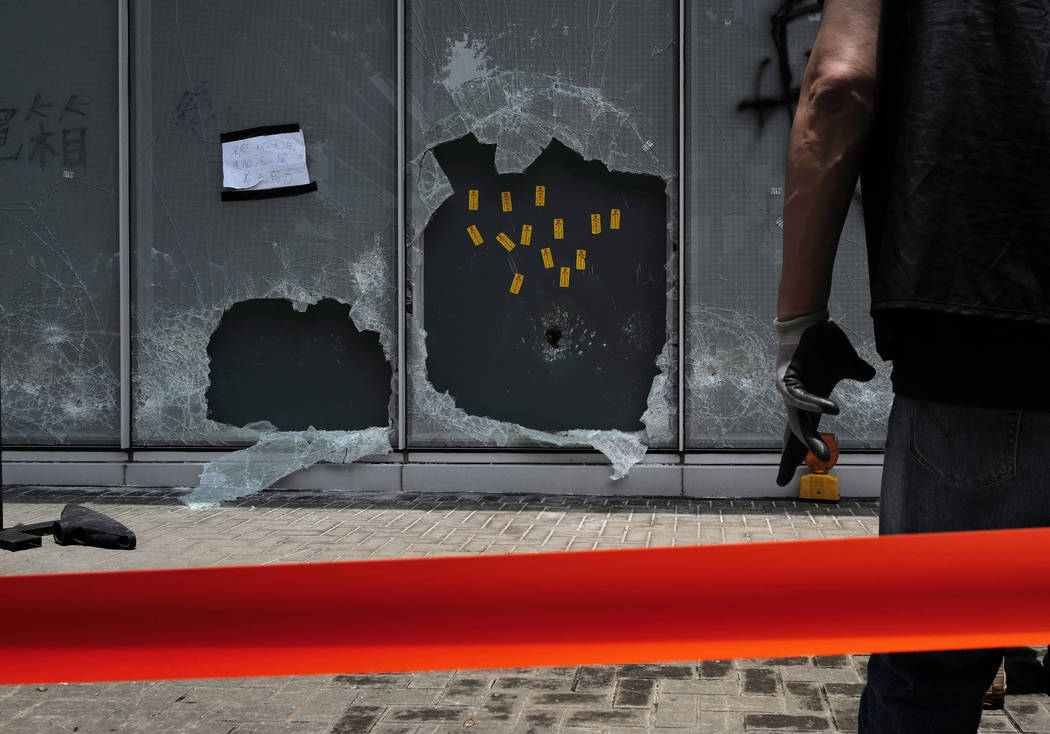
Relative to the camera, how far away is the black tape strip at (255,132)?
7484mm

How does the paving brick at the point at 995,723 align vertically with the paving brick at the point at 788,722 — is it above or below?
above

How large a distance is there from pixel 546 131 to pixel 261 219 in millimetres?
2220

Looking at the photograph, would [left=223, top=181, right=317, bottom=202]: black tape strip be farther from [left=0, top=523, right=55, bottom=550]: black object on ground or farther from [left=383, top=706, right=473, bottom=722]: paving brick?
[left=383, top=706, right=473, bottom=722]: paving brick

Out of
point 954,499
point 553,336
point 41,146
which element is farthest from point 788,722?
point 41,146

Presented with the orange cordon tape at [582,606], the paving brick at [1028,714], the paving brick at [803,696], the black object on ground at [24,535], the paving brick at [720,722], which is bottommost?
the paving brick at [720,722]

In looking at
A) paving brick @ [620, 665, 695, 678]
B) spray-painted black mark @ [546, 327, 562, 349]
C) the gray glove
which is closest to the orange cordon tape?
A: the gray glove

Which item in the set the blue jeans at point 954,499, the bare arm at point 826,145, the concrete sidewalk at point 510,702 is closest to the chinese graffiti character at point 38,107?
the concrete sidewalk at point 510,702

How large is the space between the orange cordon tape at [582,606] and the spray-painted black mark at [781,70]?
614 centimetres

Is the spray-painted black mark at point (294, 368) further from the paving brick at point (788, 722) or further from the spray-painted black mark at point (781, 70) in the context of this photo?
the paving brick at point (788, 722)

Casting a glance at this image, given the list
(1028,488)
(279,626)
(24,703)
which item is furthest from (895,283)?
(24,703)

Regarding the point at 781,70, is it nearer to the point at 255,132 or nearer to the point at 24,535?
the point at 255,132

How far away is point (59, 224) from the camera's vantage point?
7621mm

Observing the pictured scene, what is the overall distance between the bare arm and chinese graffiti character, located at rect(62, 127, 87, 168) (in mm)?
7008

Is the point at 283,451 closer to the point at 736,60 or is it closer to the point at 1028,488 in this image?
the point at 736,60
